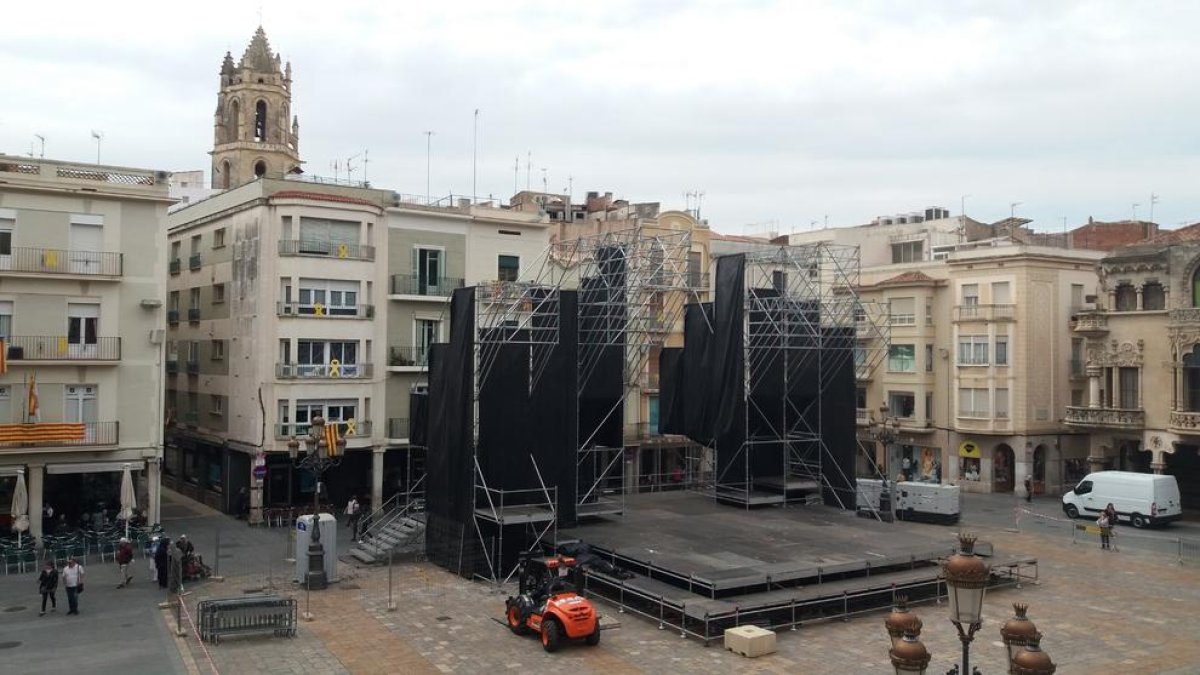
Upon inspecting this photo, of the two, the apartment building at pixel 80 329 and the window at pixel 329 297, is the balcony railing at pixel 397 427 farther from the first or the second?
the apartment building at pixel 80 329

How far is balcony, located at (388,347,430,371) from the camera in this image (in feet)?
121

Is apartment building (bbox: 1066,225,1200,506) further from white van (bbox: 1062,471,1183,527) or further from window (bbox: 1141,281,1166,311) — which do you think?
white van (bbox: 1062,471,1183,527)

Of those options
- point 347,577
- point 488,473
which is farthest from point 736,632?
point 347,577

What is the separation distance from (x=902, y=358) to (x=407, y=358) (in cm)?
2447

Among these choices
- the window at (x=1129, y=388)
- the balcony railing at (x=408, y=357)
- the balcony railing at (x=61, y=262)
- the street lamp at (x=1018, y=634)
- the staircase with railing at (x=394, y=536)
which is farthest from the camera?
the window at (x=1129, y=388)

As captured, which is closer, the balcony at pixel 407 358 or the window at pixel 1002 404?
the balcony at pixel 407 358

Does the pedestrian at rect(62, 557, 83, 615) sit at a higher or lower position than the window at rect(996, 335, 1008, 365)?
lower

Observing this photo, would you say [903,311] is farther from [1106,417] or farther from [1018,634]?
[1018,634]

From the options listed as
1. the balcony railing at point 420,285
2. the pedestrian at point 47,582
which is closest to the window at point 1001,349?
the balcony railing at point 420,285

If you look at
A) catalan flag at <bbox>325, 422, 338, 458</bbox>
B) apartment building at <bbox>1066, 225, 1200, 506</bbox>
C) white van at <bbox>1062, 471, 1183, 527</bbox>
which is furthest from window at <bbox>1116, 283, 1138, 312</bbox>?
catalan flag at <bbox>325, 422, 338, 458</bbox>

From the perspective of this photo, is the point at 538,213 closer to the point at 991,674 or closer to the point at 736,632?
the point at 736,632

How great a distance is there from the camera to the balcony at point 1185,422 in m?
37.7

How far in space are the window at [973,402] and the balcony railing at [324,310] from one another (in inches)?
1059

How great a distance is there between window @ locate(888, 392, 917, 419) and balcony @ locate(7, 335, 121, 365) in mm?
34303
